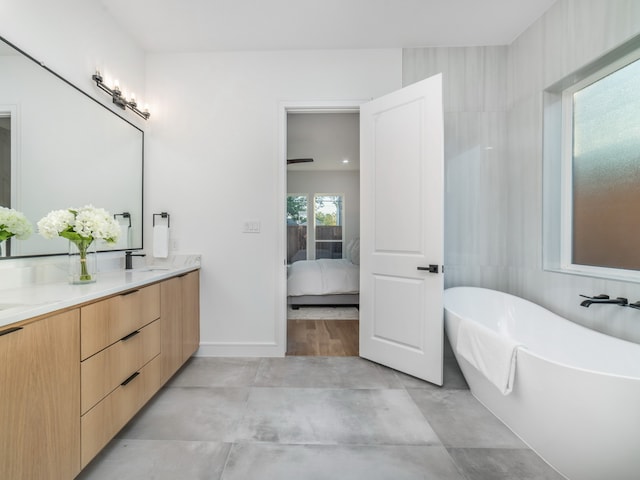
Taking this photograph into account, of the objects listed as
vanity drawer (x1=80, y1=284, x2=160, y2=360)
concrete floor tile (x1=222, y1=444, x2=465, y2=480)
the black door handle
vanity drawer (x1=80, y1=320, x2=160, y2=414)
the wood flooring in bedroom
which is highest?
the black door handle

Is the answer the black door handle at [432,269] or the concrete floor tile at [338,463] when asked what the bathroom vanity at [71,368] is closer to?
the concrete floor tile at [338,463]

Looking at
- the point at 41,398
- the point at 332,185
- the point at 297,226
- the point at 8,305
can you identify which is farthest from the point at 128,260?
the point at 332,185

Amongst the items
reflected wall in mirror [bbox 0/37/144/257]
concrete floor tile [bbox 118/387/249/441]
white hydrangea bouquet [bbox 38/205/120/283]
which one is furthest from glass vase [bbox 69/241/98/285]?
concrete floor tile [bbox 118/387/249/441]

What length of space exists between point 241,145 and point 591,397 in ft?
8.88

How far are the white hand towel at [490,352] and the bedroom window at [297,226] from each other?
5649mm

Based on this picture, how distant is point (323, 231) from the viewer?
7387mm

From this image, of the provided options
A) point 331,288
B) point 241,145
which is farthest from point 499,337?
point 331,288

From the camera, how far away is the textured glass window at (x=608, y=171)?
5.60 feet

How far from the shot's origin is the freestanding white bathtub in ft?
3.56

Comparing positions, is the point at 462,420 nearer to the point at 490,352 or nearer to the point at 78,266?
the point at 490,352

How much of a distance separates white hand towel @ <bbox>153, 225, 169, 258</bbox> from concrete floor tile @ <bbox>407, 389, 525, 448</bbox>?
224 cm

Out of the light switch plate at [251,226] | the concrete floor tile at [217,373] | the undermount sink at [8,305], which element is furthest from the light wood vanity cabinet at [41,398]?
the light switch plate at [251,226]

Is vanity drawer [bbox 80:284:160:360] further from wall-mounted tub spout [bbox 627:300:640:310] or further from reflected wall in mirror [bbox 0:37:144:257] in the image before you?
wall-mounted tub spout [bbox 627:300:640:310]

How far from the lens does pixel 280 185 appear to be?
8.56 feet
